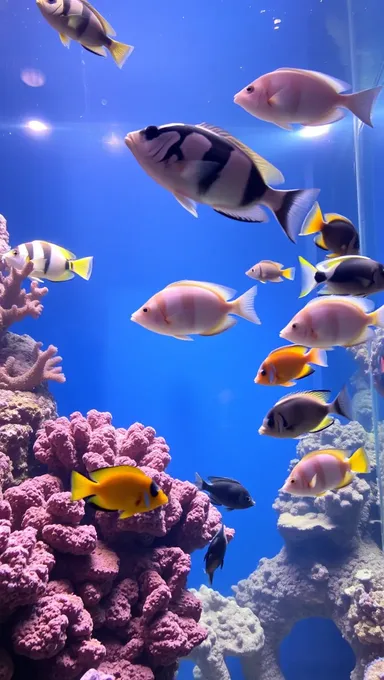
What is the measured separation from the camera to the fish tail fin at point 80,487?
195 cm

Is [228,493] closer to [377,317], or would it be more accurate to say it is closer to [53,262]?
[377,317]

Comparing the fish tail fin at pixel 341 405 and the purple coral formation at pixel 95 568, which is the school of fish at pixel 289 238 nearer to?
the fish tail fin at pixel 341 405

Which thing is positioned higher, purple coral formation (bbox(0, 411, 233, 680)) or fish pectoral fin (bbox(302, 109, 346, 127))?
fish pectoral fin (bbox(302, 109, 346, 127))

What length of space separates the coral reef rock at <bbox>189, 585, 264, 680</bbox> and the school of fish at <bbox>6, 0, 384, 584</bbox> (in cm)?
513

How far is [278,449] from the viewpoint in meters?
13.3

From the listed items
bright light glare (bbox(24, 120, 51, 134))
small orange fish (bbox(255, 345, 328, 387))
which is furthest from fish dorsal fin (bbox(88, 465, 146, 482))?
bright light glare (bbox(24, 120, 51, 134))

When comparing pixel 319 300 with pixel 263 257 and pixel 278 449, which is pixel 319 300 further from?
pixel 278 449

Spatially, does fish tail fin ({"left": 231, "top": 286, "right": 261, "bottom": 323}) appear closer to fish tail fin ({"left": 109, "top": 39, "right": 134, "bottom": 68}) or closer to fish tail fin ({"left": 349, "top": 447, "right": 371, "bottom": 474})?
fish tail fin ({"left": 349, "top": 447, "right": 371, "bottom": 474})

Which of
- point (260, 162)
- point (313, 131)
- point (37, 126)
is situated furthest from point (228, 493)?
point (313, 131)

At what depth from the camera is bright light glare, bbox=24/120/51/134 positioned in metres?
9.36

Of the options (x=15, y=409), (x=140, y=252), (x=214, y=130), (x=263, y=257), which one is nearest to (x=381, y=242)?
(x=263, y=257)

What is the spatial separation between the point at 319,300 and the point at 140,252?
29.3ft

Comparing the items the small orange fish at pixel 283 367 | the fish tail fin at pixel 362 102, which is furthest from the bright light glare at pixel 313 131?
the small orange fish at pixel 283 367

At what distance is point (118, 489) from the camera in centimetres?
198
